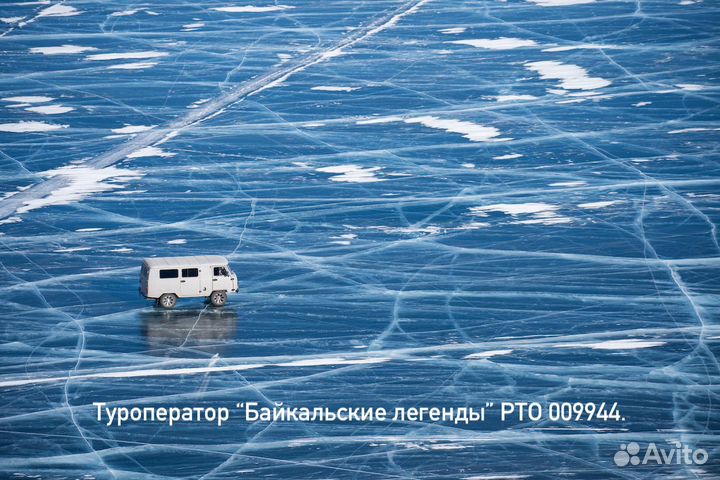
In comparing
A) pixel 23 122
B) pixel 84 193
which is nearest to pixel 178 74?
pixel 23 122

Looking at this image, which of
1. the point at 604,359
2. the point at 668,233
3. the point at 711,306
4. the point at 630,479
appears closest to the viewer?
the point at 630,479

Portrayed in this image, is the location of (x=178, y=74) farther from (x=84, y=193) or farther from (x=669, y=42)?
(x=669, y=42)

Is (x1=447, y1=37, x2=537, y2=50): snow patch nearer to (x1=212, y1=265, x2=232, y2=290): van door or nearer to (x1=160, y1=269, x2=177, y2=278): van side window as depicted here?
(x1=212, y1=265, x2=232, y2=290): van door

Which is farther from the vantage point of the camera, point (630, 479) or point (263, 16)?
point (263, 16)

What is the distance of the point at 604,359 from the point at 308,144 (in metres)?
18.2

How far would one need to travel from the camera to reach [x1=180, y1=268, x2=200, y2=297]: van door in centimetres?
3009

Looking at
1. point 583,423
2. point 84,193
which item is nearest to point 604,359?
point 583,423

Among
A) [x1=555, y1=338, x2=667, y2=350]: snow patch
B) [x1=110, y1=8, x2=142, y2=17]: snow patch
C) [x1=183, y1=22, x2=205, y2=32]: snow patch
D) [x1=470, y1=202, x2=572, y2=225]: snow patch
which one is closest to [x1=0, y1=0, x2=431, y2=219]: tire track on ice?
[x1=183, y1=22, x2=205, y2=32]: snow patch

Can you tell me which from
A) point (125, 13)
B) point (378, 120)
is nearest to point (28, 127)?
point (378, 120)

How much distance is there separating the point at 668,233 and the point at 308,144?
12579mm

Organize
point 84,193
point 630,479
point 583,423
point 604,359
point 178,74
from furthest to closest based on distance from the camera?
point 178,74 < point 84,193 < point 604,359 < point 583,423 < point 630,479

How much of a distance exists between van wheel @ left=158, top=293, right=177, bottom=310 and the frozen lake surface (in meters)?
0.54

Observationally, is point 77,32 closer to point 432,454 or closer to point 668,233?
point 668,233

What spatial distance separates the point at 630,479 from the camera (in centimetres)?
2216
